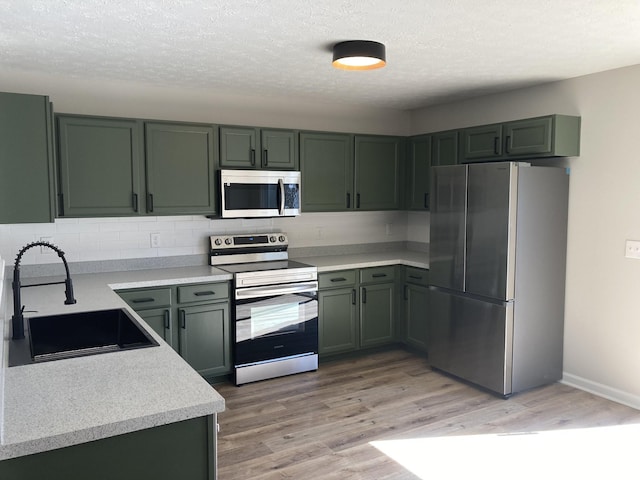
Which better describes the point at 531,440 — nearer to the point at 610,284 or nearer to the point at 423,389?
the point at 423,389

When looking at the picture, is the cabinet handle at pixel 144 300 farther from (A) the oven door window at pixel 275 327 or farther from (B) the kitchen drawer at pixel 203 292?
(A) the oven door window at pixel 275 327

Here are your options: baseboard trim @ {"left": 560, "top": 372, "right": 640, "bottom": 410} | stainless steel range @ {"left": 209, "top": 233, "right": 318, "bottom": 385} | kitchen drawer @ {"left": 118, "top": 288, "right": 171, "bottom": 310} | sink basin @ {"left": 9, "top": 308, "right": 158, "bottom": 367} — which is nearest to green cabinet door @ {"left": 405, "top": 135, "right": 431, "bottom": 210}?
stainless steel range @ {"left": 209, "top": 233, "right": 318, "bottom": 385}

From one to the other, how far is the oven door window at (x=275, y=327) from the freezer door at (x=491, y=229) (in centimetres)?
133

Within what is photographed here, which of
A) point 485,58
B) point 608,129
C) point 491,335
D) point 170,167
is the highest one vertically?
point 485,58

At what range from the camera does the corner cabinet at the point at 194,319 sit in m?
3.73

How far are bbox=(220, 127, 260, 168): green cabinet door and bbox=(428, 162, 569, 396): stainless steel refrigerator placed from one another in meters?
1.48

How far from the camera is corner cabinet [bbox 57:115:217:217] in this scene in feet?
12.0

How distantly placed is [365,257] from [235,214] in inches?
53.6

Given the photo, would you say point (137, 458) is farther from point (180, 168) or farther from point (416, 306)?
point (416, 306)

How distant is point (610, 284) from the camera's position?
3.76 meters

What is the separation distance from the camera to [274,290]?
4.14 meters

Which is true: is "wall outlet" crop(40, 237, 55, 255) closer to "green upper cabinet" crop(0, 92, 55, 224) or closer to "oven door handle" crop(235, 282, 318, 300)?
"green upper cabinet" crop(0, 92, 55, 224)

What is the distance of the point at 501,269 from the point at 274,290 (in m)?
1.72

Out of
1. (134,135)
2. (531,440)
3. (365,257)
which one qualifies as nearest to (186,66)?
(134,135)
